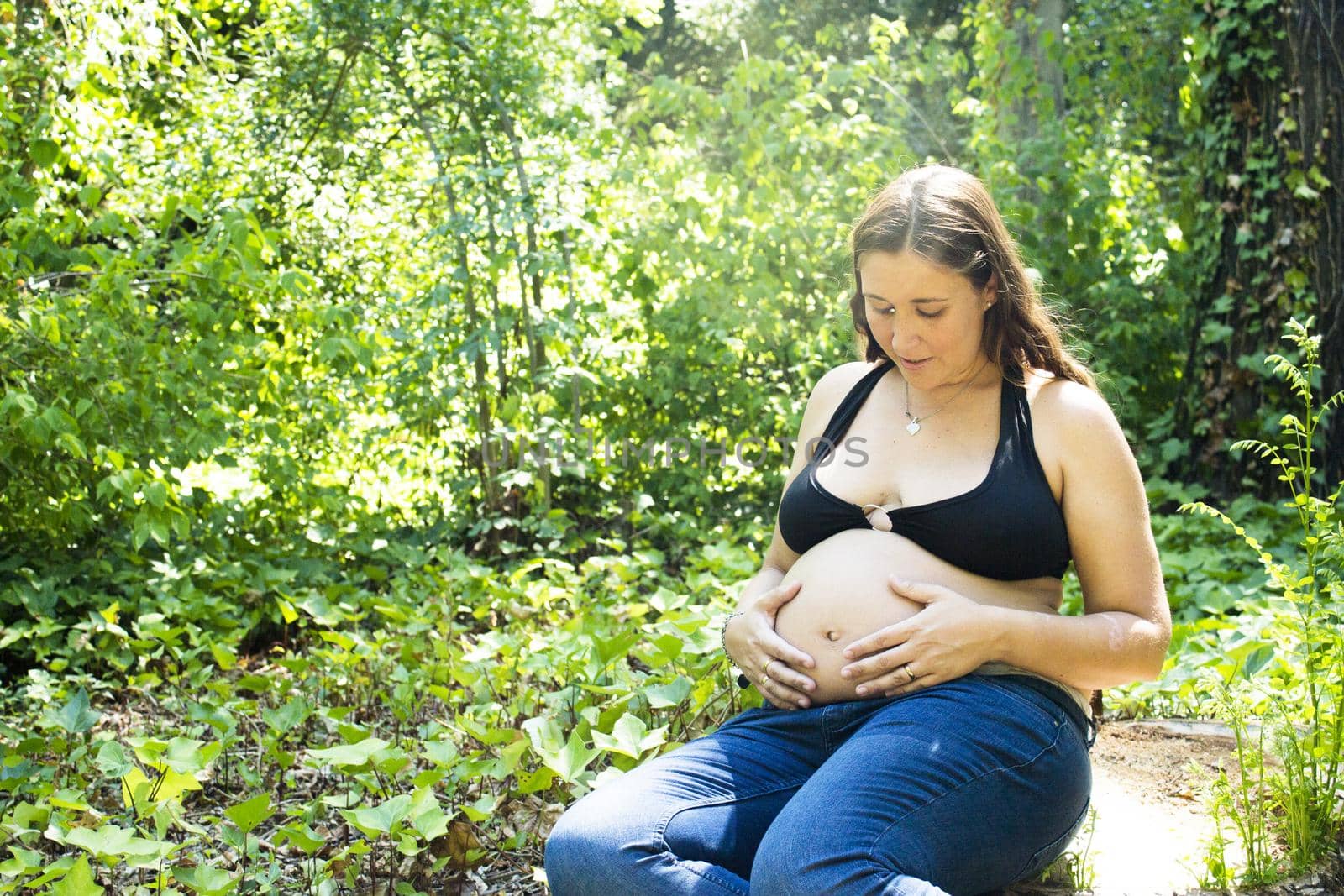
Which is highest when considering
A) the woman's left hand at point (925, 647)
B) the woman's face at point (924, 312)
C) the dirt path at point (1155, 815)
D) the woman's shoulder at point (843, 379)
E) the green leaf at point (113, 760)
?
the woman's face at point (924, 312)

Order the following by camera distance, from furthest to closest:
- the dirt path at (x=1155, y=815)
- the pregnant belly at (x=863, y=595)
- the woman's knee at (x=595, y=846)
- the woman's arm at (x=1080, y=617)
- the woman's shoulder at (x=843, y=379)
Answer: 1. the woman's shoulder at (x=843, y=379)
2. the dirt path at (x=1155, y=815)
3. the pregnant belly at (x=863, y=595)
4. the woman's arm at (x=1080, y=617)
5. the woman's knee at (x=595, y=846)

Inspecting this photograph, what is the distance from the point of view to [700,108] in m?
5.31

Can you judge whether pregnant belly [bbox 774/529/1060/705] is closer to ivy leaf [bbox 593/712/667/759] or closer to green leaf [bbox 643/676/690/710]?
ivy leaf [bbox 593/712/667/759]

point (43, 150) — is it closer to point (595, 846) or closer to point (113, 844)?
point (113, 844)

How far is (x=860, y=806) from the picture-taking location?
5.18 ft

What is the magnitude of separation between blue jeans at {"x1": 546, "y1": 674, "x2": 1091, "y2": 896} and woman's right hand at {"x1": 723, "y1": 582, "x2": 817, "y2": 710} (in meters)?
0.05

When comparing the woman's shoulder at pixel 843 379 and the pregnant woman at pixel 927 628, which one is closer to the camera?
the pregnant woman at pixel 927 628

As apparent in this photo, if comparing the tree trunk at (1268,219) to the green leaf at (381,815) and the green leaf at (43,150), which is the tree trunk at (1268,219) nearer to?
the green leaf at (381,815)

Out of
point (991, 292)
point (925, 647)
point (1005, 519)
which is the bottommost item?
point (925, 647)

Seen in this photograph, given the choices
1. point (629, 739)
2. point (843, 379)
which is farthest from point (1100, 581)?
point (629, 739)

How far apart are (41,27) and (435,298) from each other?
160 cm

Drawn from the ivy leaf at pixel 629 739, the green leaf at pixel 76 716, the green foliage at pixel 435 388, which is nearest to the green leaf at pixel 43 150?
the green foliage at pixel 435 388

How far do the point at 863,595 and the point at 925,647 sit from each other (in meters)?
0.16

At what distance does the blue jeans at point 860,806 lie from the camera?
5.11 ft
